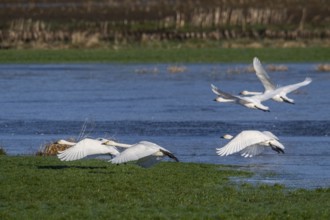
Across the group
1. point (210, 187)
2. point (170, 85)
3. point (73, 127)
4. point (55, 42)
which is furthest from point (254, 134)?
point (55, 42)

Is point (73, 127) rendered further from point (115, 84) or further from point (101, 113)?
point (115, 84)

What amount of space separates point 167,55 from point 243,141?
35359mm

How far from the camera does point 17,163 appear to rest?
18.4 m

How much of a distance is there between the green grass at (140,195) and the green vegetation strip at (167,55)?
32.2 meters

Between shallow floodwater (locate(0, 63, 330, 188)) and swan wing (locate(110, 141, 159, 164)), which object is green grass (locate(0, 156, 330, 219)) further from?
shallow floodwater (locate(0, 63, 330, 188))

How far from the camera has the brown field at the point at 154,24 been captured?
5766cm

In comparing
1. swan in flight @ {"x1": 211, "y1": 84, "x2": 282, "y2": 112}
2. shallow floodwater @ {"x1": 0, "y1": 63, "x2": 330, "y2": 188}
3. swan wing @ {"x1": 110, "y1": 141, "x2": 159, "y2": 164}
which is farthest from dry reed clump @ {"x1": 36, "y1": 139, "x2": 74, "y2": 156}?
swan wing @ {"x1": 110, "y1": 141, "x2": 159, "y2": 164}

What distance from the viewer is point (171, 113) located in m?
30.0

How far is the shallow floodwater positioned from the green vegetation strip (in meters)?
2.62

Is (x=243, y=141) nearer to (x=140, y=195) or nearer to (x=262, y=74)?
(x=140, y=195)

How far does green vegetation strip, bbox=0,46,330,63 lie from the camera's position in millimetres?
50438

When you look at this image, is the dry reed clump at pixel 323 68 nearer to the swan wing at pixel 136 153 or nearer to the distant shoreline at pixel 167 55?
the distant shoreline at pixel 167 55

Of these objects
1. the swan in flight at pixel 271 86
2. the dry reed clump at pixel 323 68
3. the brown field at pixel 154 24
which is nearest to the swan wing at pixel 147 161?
the swan in flight at pixel 271 86

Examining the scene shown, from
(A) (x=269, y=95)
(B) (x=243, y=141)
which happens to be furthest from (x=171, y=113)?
(B) (x=243, y=141)
